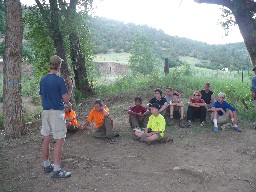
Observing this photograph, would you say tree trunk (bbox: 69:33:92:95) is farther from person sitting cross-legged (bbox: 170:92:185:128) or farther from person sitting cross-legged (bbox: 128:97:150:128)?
person sitting cross-legged (bbox: 128:97:150:128)

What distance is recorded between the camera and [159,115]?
7660 mm

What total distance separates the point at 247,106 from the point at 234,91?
2.15m

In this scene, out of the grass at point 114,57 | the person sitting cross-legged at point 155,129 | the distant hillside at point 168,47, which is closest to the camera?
the person sitting cross-legged at point 155,129

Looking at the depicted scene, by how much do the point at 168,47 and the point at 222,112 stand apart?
156 ft

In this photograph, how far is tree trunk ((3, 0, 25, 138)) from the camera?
26.3ft

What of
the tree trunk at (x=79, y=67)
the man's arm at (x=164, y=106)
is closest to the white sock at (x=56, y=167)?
the man's arm at (x=164, y=106)

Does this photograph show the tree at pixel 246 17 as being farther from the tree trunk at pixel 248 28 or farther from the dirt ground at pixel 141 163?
the dirt ground at pixel 141 163

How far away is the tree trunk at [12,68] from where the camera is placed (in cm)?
802

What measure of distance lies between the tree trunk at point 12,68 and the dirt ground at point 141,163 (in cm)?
51

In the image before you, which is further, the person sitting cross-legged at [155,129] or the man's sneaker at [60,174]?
the person sitting cross-legged at [155,129]

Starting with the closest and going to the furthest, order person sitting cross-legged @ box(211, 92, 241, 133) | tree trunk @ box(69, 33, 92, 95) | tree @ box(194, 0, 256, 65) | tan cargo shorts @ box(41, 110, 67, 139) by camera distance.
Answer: tan cargo shorts @ box(41, 110, 67, 139) < person sitting cross-legged @ box(211, 92, 241, 133) < tree @ box(194, 0, 256, 65) < tree trunk @ box(69, 33, 92, 95)

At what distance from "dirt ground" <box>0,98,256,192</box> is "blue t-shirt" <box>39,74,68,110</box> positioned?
1.21 metres

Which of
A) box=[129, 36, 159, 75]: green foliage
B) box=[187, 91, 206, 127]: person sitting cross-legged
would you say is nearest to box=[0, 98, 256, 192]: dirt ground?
box=[187, 91, 206, 127]: person sitting cross-legged

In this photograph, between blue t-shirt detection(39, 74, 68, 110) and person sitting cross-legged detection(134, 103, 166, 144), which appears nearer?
blue t-shirt detection(39, 74, 68, 110)
